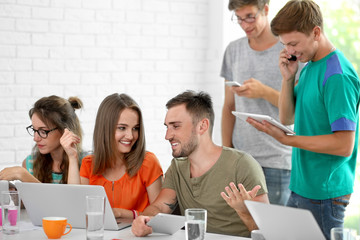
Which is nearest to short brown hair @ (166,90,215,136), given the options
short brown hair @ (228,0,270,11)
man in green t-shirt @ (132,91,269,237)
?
man in green t-shirt @ (132,91,269,237)

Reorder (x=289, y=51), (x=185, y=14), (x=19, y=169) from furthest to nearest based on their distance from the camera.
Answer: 1. (x=185, y=14)
2. (x=19, y=169)
3. (x=289, y=51)

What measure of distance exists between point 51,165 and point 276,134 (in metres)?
1.21

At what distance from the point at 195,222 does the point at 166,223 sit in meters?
0.22

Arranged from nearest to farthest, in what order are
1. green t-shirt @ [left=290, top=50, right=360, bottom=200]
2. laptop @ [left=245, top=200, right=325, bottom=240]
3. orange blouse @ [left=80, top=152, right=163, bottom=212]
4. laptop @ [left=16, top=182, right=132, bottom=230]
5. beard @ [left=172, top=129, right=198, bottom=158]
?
laptop @ [left=245, top=200, right=325, bottom=240] < laptop @ [left=16, top=182, right=132, bottom=230] < green t-shirt @ [left=290, top=50, right=360, bottom=200] < beard @ [left=172, top=129, right=198, bottom=158] < orange blouse @ [left=80, top=152, right=163, bottom=212]

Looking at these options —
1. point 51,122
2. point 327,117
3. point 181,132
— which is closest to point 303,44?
point 327,117

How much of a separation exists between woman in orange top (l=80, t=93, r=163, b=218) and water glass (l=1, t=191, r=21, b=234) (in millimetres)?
628

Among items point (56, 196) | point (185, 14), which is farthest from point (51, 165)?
point (185, 14)

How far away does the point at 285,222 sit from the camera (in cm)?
155

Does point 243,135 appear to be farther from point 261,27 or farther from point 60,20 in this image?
point 60,20

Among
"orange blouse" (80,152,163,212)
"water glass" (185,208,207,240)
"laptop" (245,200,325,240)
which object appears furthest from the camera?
"orange blouse" (80,152,163,212)

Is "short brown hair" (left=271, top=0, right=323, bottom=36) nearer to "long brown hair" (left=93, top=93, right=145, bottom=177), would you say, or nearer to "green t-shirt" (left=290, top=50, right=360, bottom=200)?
"green t-shirt" (left=290, top=50, right=360, bottom=200)

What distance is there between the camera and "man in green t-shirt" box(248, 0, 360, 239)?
220cm

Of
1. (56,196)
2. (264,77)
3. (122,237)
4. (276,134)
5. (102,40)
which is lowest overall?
(122,237)

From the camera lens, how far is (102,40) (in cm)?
375
